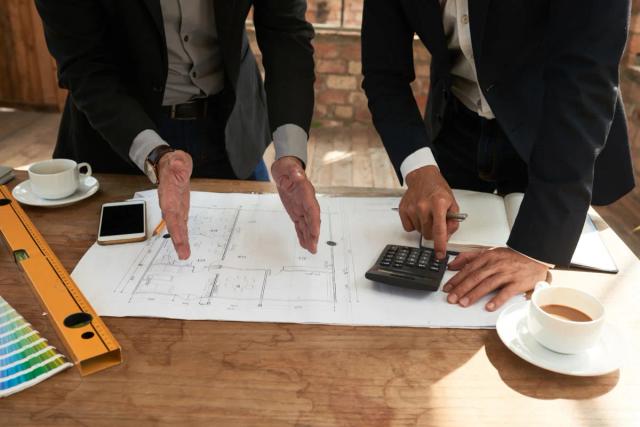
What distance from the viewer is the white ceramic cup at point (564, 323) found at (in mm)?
730

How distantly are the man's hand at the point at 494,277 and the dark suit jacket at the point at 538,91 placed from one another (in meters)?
0.03

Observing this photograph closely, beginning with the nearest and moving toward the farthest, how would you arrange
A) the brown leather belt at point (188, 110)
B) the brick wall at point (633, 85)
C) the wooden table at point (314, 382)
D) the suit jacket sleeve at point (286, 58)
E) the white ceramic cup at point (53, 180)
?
1. the wooden table at point (314, 382)
2. the white ceramic cup at point (53, 180)
3. the suit jacket sleeve at point (286, 58)
4. the brown leather belt at point (188, 110)
5. the brick wall at point (633, 85)

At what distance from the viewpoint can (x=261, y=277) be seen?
3.07 ft

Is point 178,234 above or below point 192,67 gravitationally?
below

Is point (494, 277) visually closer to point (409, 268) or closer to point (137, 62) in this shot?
point (409, 268)

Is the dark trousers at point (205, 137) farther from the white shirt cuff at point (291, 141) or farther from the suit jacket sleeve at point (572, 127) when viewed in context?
the suit jacket sleeve at point (572, 127)

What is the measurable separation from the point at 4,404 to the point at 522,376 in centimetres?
63

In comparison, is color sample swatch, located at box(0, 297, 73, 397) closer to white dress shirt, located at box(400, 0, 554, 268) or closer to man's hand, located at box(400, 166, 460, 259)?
man's hand, located at box(400, 166, 460, 259)

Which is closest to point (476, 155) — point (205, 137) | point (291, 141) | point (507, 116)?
point (507, 116)

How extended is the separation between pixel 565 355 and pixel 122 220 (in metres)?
0.79

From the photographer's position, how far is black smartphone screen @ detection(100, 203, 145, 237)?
105 centimetres

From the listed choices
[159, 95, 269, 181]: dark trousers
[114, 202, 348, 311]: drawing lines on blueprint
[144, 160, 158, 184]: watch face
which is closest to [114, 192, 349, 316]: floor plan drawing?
[114, 202, 348, 311]: drawing lines on blueprint

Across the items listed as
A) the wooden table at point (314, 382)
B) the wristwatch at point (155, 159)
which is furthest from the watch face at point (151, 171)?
the wooden table at point (314, 382)

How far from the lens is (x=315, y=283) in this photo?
0.93 metres
